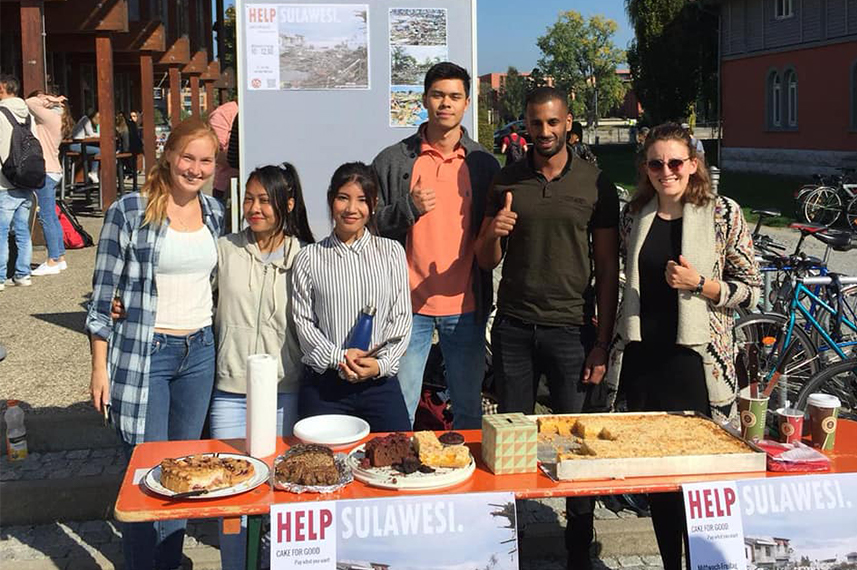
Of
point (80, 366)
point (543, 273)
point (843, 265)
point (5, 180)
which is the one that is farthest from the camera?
point (843, 265)

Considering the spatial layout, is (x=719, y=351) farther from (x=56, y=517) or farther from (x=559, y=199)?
(x=56, y=517)

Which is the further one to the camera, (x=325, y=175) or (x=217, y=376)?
(x=325, y=175)

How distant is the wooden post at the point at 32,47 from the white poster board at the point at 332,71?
23.9 feet

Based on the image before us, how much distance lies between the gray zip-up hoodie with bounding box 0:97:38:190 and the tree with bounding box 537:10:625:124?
80745mm

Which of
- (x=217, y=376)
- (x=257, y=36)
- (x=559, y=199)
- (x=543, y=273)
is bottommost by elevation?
(x=217, y=376)

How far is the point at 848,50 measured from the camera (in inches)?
1040

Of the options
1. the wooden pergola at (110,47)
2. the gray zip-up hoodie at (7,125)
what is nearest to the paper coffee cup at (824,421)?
the gray zip-up hoodie at (7,125)

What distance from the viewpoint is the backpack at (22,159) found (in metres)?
8.90

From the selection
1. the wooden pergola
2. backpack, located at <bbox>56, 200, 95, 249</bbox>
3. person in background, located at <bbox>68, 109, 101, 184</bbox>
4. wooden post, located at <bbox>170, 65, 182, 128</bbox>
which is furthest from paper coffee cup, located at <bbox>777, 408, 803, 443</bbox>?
wooden post, located at <bbox>170, 65, 182, 128</bbox>

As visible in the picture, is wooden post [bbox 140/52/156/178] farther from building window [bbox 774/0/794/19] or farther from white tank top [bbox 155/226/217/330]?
building window [bbox 774/0/794/19]

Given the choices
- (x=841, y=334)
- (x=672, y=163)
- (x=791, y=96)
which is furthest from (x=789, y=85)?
(x=672, y=163)

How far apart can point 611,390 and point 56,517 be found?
2.85 metres

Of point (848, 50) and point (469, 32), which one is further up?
point (848, 50)

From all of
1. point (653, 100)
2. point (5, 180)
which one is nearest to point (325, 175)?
point (5, 180)
